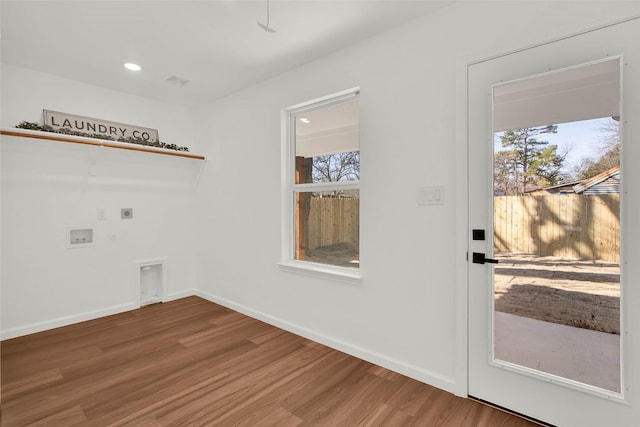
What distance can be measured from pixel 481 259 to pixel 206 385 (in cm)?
205

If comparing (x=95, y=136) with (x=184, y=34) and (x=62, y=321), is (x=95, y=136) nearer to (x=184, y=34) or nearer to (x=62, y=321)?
(x=184, y=34)

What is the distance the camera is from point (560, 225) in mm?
1699

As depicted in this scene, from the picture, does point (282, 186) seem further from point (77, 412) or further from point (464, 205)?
point (77, 412)

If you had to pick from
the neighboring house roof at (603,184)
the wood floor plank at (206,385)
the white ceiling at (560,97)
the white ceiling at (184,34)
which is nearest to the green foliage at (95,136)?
the white ceiling at (184,34)

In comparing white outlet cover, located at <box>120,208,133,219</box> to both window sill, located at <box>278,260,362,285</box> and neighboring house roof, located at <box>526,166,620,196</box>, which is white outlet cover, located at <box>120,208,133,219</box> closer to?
window sill, located at <box>278,260,362,285</box>

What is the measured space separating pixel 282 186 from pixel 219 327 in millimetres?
1592

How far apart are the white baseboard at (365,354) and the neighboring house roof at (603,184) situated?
4.68 feet

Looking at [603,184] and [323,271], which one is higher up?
[603,184]

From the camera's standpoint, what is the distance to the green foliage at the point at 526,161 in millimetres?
1738

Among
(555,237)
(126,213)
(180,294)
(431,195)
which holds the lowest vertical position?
(180,294)

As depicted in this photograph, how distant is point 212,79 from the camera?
321 cm

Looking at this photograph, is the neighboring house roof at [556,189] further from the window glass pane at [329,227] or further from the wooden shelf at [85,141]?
the wooden shelf at [85,141]

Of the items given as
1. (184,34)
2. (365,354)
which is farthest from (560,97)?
(184,34)

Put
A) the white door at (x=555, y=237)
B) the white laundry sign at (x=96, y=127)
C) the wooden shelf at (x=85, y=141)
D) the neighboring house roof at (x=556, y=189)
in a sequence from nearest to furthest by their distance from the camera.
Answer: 1. the white door at (x=555, y=237)
2. the neighboring house roof at (x=556, y=189)
3. the wooden shelf at (x=85, y=141)
4. the white laundry sign at (x=96, y=127)
